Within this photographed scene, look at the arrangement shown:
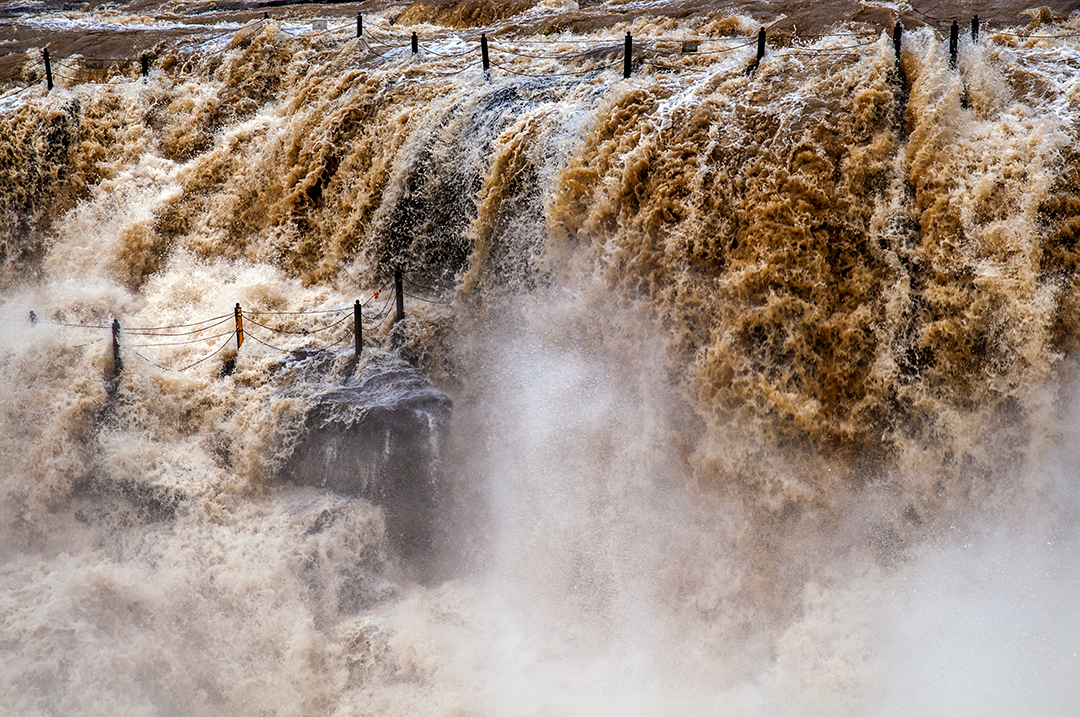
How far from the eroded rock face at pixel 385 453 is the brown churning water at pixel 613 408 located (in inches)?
6.9

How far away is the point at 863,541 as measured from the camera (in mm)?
8375

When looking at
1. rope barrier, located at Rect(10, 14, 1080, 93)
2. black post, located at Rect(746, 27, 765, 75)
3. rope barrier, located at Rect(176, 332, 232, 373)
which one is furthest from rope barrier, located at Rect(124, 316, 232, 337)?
black post, located at Rect(746, 27, 765, 75)

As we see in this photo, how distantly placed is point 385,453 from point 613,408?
2.50 meters

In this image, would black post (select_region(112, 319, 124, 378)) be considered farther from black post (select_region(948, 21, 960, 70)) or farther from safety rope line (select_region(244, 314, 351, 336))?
black post (select_region(948, 21, 960, 70))

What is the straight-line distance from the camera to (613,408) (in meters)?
9.62

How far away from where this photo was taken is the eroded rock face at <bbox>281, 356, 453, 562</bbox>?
913cm

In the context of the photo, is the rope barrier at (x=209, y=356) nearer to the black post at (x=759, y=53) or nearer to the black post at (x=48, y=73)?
the black post at (x=48, y=73)

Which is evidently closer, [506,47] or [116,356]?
[116,356]

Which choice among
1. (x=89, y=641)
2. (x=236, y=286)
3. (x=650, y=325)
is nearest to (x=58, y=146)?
(x=236, y=286)

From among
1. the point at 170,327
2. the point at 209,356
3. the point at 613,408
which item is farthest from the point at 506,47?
the point at 613,408

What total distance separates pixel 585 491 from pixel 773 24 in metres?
8.10

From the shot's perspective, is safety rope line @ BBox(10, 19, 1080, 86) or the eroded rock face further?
safety rope line @ BBox(10, 19, 1080, 86)

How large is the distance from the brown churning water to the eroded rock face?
0.57ft

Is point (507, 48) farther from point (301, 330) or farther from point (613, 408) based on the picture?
point (613, 408)
